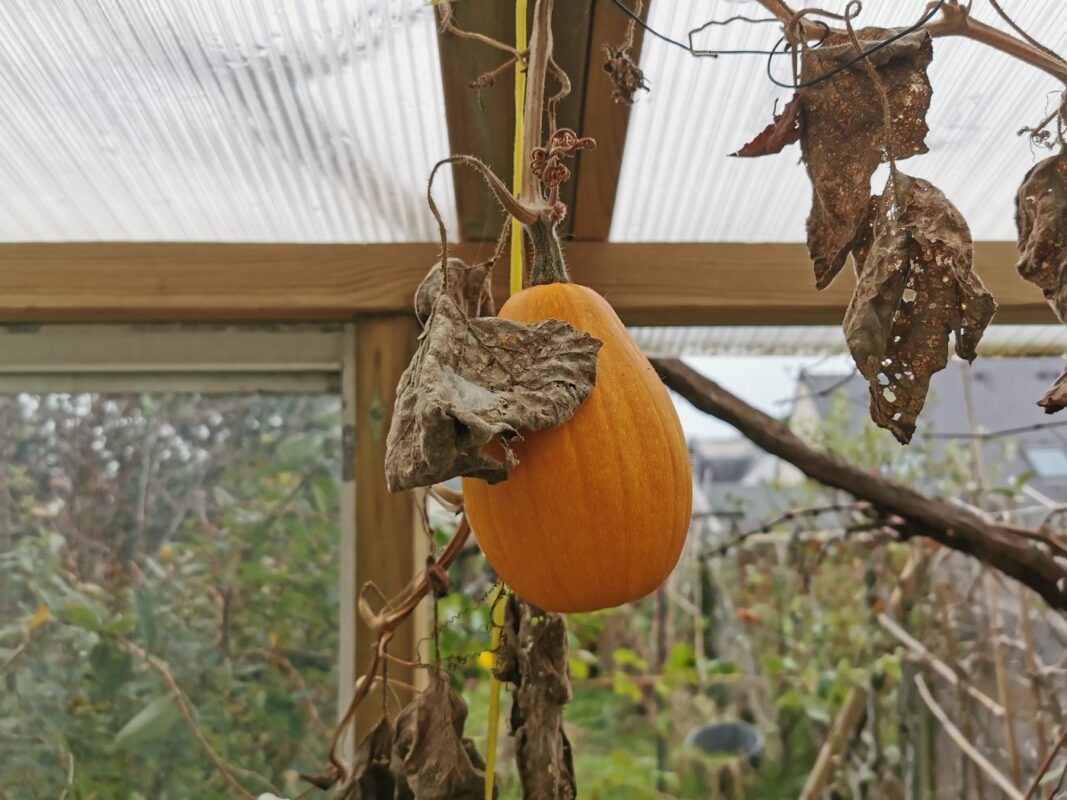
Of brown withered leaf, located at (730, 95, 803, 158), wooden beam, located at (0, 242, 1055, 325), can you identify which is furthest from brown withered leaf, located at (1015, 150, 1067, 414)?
wooden beam, located at (0, 242, 1055, 325)

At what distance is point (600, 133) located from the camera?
836 mm

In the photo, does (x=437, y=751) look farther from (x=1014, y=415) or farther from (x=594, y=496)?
(x=1014, y=415)

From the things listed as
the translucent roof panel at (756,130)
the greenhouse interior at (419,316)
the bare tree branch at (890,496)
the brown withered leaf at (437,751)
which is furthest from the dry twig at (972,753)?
the brown withered leaf at (437,751)

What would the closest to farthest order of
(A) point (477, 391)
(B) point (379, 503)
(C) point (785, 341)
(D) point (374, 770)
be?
(A) point (477, 391)
(D) point (374, 770)
(B) point (379, 503)
(C) point (785, 341)

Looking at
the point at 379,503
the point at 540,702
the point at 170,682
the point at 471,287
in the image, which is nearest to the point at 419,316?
the point at 471,287

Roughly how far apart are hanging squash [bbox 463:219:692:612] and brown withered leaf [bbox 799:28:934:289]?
0.14 metres

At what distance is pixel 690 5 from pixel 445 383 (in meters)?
0.52

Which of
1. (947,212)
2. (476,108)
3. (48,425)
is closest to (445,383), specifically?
(947,212)

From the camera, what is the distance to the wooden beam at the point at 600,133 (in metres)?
0.71

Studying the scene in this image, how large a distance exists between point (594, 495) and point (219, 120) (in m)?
0.67

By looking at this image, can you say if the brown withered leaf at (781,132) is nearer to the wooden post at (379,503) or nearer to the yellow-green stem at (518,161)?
the yellow-green stem at (518,161)

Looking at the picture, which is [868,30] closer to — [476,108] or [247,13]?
[476,108]

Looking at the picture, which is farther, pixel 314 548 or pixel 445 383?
pixel 314 548

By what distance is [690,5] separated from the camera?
71cm
